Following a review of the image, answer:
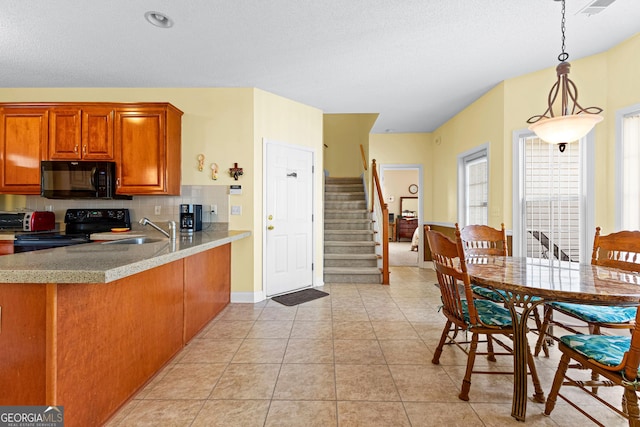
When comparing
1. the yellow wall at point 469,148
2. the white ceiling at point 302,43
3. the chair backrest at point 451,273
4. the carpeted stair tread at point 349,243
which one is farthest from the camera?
the carpeted stair tread at point 349,243

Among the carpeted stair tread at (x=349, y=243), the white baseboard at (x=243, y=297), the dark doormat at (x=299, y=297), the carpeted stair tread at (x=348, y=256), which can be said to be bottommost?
the dark doormat at (x=299, y=297)

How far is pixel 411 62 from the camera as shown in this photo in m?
2.92


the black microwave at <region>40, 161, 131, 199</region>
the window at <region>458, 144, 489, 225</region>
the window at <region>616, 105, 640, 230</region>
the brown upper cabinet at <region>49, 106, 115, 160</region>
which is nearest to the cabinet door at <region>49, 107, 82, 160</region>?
the brown upper cabinet at <region>49, 106, 115, 160</region>

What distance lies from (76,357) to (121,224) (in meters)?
2.51

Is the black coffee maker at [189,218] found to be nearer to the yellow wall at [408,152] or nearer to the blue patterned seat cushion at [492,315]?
the blue patterned seat cushion at [492,315]

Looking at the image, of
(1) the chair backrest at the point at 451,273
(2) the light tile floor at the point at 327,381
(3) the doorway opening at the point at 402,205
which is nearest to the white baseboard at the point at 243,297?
(2) the light tile floor at the point at 327,381

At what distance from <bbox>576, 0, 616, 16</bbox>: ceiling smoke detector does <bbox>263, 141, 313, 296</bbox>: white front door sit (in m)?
3.00

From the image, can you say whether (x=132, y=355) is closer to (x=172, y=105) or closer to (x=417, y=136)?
(x=172, y=105)

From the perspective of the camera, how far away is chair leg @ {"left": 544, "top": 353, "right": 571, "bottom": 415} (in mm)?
1487

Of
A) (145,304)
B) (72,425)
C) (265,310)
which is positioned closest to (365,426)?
(72,425)

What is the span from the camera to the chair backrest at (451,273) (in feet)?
5.47

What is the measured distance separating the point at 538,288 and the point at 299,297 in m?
2.74

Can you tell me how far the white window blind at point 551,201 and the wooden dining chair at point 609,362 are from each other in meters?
1.87

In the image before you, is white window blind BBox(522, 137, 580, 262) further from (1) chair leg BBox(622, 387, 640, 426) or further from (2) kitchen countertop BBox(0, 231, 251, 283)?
(2) kitchen countertop BBox(0, 231, 251, 283)
